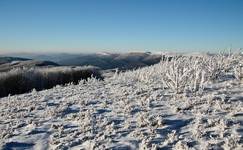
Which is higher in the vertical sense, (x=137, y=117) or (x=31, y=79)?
(x=137, y=117)

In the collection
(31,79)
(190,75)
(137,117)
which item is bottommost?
(31,79)

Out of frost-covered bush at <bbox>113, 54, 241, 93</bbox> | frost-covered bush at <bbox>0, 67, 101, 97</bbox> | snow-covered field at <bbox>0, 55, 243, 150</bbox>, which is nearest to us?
snow-covered field at <bbox>0, 55, 243, 150</bbox>

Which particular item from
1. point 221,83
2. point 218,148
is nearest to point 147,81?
point 221,83

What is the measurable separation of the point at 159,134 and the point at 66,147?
193cm

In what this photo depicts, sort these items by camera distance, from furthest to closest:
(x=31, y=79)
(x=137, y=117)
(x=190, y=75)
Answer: (x=31, y=79), (x=190, y=75), (x=137, y=117)

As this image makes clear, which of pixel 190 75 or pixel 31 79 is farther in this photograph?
pixel 31 79

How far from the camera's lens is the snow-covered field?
796 cm

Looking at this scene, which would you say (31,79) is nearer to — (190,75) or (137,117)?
(190,75)

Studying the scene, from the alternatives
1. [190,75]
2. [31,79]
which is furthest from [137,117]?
[31,79]

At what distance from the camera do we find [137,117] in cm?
932

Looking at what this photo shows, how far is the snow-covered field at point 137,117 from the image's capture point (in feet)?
26.1

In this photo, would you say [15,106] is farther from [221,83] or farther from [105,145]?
[221,83]

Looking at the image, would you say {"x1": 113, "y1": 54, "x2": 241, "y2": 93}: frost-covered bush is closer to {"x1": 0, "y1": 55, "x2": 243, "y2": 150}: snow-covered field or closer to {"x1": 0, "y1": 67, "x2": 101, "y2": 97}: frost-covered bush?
{"x1": 0, "y1": 55, "x2": 243, "y2": 150}: snow-covered field

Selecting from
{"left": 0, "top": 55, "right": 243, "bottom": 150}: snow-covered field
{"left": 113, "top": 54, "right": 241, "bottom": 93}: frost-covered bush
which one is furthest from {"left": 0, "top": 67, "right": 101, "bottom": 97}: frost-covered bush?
{"left": 0, "top": 55, "right": 243, "bottom": 150}: snow-covered field
